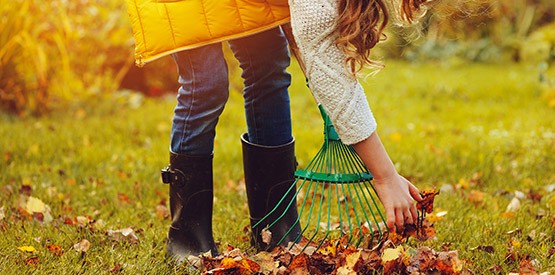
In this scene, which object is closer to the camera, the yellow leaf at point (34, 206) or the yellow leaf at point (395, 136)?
the yellow leaf at point (34, 206)

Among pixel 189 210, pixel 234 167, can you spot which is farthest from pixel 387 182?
pixel 234 167

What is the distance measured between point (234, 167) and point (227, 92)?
4.97 ft

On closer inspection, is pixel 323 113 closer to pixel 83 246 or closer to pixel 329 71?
pixel 329 71

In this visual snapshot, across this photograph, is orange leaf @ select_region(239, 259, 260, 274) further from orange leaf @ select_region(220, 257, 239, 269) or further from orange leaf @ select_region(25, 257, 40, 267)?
orange leaf @ select_region(25, 257, 40, 267)

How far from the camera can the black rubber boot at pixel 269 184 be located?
2.23 m

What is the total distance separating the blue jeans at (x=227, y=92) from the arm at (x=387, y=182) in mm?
452

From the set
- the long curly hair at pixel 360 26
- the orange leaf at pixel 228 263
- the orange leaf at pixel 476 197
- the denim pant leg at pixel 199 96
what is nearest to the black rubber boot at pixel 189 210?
the denim pant leg at pixel 199 96

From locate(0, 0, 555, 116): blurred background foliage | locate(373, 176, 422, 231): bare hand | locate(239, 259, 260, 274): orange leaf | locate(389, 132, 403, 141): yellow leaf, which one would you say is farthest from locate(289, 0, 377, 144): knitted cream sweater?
locate(389, 132, 403, 141): yellow leaf

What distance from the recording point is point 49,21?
16.2ft

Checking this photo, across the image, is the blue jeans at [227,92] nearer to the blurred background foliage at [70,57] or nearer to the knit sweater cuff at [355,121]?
the knit sweater cuff at [355,121]

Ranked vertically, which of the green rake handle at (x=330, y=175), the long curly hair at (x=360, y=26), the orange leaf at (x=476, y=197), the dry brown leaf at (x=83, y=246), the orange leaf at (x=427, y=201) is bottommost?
the orange leaf at (x=476, y=197)

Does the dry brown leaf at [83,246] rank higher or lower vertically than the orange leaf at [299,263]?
lower

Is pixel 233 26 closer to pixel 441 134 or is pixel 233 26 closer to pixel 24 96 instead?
pixel 441 134

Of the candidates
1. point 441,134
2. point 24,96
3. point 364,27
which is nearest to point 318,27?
point 364,27
